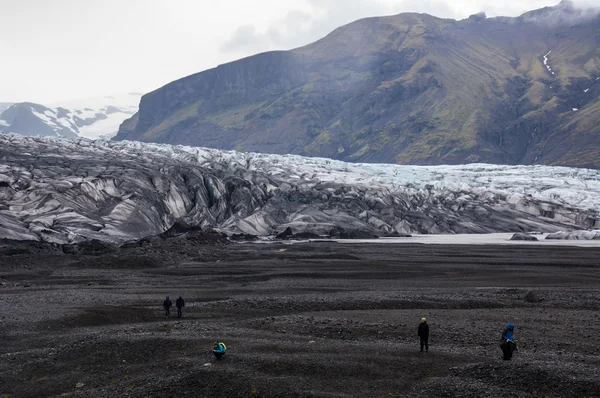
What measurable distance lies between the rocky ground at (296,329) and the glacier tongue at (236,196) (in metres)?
21.5

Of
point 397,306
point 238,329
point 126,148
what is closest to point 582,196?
point 126,148

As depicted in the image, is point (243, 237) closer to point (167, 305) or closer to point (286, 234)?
point (286, 234)

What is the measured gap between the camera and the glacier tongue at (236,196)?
7031cm

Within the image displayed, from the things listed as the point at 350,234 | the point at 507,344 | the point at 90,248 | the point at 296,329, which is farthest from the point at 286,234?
the point at 507,344

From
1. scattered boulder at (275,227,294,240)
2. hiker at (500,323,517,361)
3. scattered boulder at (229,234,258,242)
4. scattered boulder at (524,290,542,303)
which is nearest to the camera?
hiker at (500,323,517,361)

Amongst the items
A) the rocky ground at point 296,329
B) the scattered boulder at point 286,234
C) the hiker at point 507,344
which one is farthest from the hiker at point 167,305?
the scattered boulder at point 286,234

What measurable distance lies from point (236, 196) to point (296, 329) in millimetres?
64452

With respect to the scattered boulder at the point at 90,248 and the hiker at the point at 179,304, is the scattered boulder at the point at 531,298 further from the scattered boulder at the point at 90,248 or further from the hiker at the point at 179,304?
the scattered boulder at the point at 90,248

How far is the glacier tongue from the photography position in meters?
70.3

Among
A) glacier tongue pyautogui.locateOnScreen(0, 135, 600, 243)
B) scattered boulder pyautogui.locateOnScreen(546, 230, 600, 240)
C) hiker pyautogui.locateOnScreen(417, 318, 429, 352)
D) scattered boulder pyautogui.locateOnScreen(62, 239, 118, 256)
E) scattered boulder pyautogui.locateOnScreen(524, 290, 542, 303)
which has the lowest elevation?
scattered boulder pyautogui.locateOnScreen(546, 230, 600, 240)

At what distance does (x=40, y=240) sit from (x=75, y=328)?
123 feet

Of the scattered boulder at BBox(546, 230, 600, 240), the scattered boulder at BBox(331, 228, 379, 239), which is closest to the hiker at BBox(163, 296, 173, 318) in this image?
the scattered boulder at BBox(331, 228, 379, 239)

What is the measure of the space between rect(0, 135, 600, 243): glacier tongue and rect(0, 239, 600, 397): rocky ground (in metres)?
21.5

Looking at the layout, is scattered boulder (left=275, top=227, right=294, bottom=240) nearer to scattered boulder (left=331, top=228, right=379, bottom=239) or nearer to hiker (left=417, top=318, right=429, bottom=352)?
scattered boulder (left=331, top=228, right=379, bottom=239)
